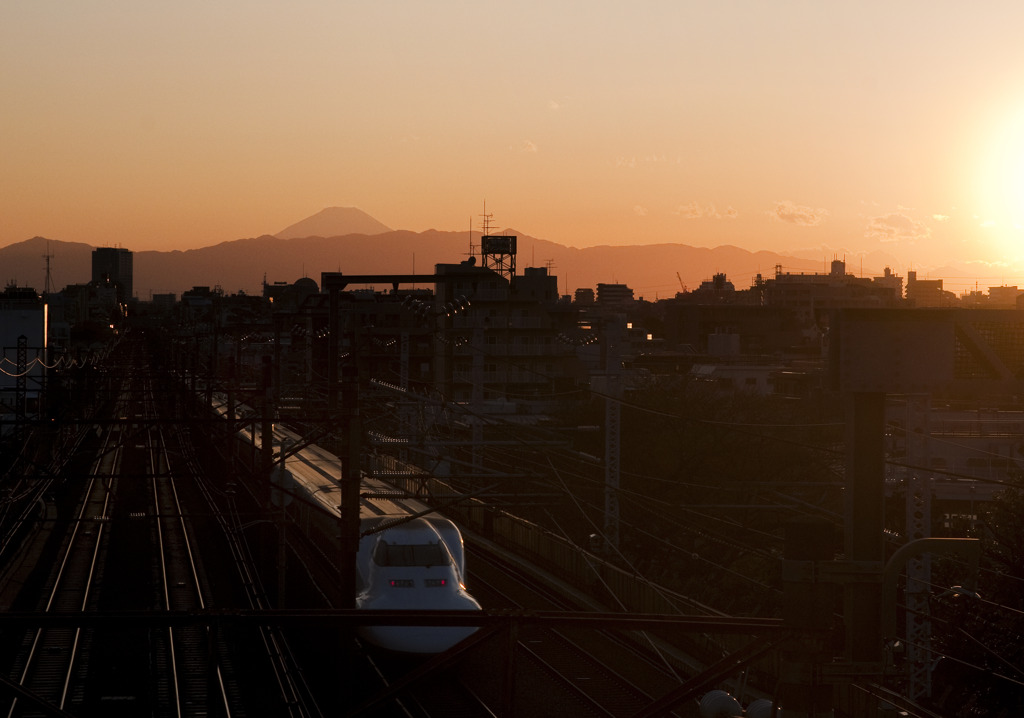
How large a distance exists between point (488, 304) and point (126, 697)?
41.7m

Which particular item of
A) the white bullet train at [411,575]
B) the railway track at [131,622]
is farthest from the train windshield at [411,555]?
the railway track at [131,622]

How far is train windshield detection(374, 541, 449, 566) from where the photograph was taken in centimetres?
1463

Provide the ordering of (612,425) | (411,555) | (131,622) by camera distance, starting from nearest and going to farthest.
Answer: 1. (131,622)
2. (411,555)
3. (612,425)

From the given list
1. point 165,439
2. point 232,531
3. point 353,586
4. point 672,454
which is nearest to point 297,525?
point 232,531

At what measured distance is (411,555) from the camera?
14.7 meters

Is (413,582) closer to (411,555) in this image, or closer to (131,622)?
(411,555)

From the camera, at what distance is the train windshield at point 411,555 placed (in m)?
14.6

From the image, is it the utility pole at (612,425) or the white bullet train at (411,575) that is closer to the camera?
the white bullet train at (411,575)

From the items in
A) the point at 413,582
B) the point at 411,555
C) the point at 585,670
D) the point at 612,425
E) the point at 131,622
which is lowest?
the point at 585,670

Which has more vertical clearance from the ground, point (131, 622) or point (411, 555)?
point (131, 622)

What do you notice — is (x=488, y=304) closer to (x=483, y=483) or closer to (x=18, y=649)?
(x=483, y=483)

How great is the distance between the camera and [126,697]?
45.8 feet

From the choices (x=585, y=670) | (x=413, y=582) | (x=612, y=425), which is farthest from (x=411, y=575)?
(x=612, y=425)

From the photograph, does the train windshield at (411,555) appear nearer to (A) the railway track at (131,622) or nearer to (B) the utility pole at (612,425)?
(A) the railway track at (131,622)
